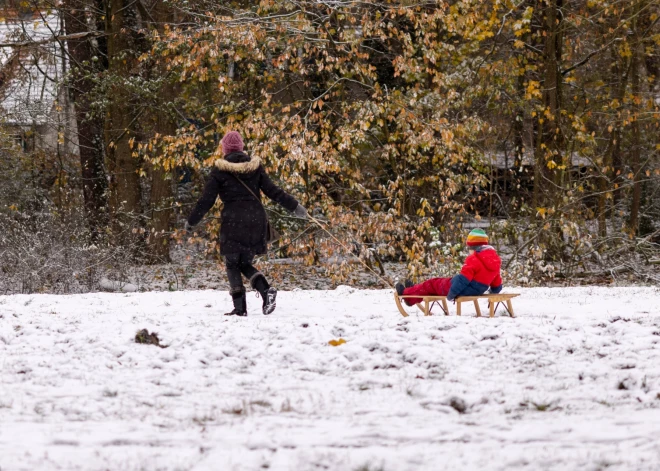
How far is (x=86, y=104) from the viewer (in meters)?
19.2

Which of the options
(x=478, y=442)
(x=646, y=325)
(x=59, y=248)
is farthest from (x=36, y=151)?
(x=478, y=442)

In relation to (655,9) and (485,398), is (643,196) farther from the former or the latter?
(485,398)

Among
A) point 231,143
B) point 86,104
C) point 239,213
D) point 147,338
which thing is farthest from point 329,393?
point 86,104

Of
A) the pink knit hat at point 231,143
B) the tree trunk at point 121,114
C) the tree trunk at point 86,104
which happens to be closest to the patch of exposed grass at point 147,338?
the pink knit hat at point 231,143

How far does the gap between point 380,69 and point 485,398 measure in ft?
46.6

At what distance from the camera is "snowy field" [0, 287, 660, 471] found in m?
3.96

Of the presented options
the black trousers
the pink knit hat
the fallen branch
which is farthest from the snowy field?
the fallen branch

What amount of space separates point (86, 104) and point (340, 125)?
722 cm

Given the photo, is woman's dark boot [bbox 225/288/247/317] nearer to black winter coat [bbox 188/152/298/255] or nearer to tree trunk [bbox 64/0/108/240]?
black winter coat [bbox 188/152/298/255]

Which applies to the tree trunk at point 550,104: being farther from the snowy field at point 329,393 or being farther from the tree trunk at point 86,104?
the tree trunk at point 86,104

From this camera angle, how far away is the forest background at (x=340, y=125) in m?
14.4

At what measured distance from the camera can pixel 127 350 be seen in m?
6.49

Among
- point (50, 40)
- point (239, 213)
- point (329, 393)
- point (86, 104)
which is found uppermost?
point (50, 40)

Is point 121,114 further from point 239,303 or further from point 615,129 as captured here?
point 615,129
